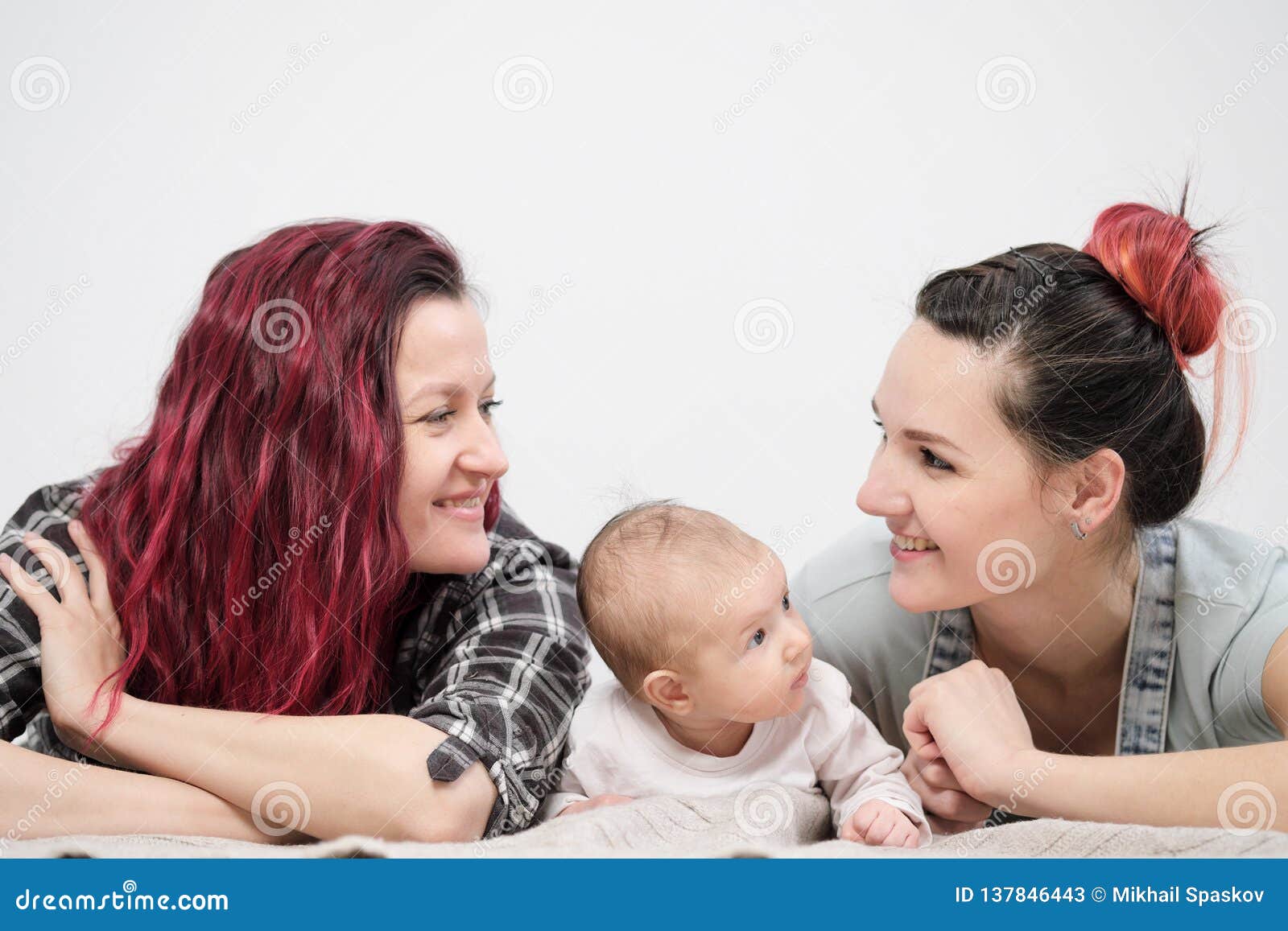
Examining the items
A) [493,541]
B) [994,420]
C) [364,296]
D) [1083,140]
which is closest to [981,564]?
[994,420]

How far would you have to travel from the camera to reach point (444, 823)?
1.69 metres

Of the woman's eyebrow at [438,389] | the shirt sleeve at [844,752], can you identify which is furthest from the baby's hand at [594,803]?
the woman's eyebrow at [438,389]

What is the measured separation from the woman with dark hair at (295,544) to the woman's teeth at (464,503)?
0.01 m

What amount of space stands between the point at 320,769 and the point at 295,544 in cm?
40

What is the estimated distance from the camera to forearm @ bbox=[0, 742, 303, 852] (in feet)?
5.44

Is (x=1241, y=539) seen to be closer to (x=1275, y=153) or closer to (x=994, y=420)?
(x=994, y=420)

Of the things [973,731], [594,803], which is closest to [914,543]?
[973,731]

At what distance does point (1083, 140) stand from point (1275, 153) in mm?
457

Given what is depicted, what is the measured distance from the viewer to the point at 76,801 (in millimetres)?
1662

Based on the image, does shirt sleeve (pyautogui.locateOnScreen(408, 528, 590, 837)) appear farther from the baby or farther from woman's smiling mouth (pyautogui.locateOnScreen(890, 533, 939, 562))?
woman's smiling mouth (pyautogui.locateOnScreen(890, 533, 939, 562))

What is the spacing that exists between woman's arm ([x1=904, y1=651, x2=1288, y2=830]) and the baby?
0.39 feet

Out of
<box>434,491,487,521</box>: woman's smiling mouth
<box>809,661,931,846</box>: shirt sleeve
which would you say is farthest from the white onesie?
<box>434,491,487,521</box>: woman's smiling mouth

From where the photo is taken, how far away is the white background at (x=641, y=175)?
292cm

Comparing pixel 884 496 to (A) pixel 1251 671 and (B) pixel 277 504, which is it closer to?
(A) pixel 1251 671
